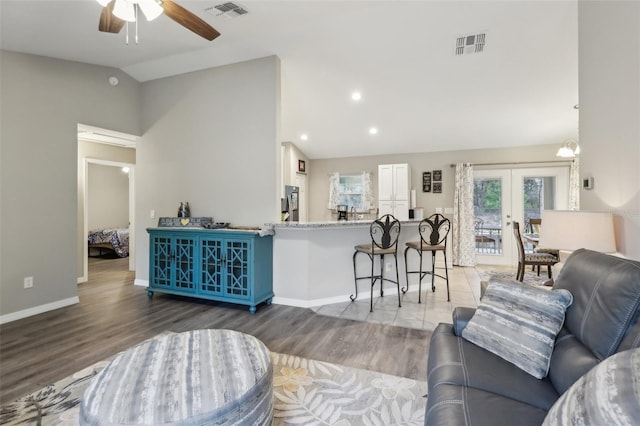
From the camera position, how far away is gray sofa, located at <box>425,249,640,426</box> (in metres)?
1.09

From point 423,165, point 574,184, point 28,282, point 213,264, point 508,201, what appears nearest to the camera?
point 28,282

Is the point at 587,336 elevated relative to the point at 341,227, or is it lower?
lower

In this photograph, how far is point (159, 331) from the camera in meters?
2.90

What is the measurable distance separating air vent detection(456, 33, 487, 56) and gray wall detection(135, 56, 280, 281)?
2.20 metres

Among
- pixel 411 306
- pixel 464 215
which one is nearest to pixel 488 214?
pixel 464 215

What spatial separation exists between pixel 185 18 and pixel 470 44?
3063 millimetres

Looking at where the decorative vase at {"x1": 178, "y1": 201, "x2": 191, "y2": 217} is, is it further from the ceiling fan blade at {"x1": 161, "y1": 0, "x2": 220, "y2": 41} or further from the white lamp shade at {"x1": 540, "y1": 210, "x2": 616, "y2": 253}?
the white lamp shade at {"x1": 540, "y1": 210, "x2": 616, "y2": 253}

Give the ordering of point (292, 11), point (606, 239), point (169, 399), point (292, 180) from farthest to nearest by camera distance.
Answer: point (292, 180) → point (292, 11) → point (606, 239) → point (169, 399)

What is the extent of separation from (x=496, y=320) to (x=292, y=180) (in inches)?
214

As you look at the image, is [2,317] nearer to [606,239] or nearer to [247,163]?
[247,163]

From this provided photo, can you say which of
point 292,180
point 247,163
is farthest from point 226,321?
point 292,180

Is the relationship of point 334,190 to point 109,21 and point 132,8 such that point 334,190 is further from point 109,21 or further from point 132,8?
point 132,8

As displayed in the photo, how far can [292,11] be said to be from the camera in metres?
2.96

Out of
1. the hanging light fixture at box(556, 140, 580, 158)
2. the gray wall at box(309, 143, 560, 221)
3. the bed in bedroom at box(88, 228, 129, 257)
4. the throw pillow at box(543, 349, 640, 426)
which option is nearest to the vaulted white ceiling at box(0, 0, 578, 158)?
the gray wall at box(309, 143, 560, 221)
